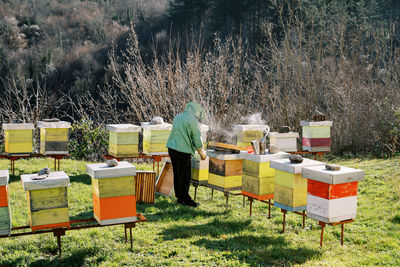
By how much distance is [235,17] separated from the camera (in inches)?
1459

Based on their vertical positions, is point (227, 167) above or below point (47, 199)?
above

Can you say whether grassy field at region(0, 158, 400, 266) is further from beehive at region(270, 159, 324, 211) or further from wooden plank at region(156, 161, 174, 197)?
beehive at region(270, 159, 324, 211)

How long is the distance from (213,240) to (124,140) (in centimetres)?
303

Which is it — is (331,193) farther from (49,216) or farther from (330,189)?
(49,216)

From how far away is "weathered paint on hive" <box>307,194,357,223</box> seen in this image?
427 cm

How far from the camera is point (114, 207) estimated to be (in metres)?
4.33

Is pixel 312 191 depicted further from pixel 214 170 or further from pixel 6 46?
pixel 6 46

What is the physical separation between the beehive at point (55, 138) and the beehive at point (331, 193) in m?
4.75

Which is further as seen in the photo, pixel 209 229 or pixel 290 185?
pixel 209 229

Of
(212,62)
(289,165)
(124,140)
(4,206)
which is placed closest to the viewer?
(4,206)

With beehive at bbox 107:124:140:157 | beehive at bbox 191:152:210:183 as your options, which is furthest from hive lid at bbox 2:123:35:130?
beehive at bbox 191:152:210:183

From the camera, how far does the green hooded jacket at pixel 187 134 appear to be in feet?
20.2

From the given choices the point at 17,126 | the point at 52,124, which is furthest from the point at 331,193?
the point at 17,126

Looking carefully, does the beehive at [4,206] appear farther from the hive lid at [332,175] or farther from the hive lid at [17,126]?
the hive lid at [17,126]
